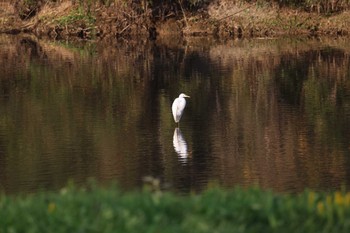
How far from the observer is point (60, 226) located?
30.3ft

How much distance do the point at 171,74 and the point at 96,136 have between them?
50.0 feet

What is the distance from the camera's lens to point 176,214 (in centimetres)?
969

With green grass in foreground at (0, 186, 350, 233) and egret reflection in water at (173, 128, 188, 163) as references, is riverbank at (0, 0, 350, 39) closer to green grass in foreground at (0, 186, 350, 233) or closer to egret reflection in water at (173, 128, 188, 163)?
egret reflection in water at (173, 128, 188, 163)

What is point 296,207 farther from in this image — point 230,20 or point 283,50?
point 230,20

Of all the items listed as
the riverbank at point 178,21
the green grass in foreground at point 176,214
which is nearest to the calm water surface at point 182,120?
the riverbank at point 178,21

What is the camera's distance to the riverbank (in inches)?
2222

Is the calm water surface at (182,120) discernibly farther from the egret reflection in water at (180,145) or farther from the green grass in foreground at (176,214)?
the green grass in foreground at (176,214)

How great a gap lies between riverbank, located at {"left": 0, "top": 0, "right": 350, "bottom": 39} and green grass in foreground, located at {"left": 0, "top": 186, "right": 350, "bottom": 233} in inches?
1821

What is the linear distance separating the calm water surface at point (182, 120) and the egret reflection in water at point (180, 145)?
0.05m

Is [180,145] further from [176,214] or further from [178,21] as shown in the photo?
[178,21]

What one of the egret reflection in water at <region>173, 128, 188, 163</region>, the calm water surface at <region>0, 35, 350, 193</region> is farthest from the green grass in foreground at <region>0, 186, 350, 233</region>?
the egret reflection in water at <region>173, 128, 188, 163</region>

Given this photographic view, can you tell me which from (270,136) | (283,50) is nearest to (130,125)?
(270,136)

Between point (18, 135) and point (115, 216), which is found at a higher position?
point (115, 216)

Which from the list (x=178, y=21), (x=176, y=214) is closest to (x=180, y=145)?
(x=176, y=214)
